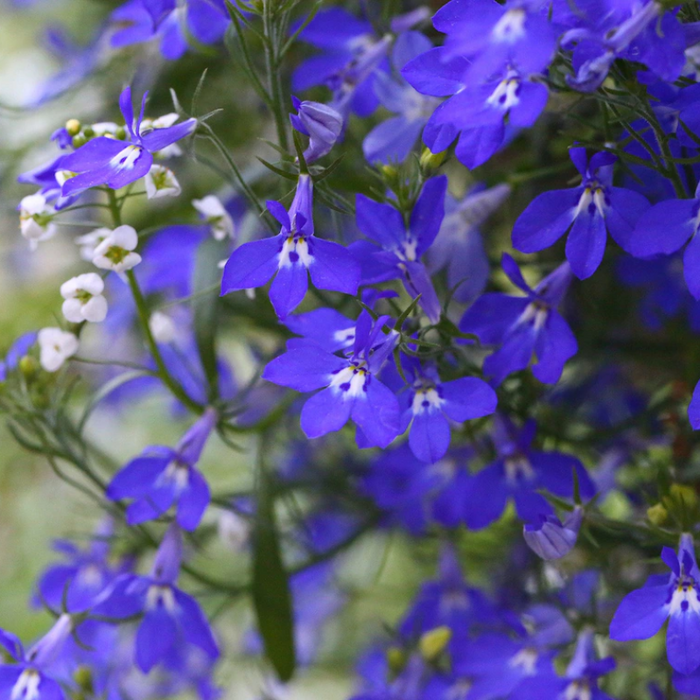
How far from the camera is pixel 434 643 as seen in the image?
66 centimetres

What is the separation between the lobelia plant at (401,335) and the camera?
44cm

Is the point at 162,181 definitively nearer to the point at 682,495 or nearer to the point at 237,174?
the point at 237,174

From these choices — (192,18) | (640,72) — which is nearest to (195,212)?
(192,18)

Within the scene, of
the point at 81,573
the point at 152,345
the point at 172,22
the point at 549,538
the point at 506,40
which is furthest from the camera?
the point at 81,573

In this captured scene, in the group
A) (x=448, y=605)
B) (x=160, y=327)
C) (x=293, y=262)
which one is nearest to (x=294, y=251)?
(x=293, y=262)

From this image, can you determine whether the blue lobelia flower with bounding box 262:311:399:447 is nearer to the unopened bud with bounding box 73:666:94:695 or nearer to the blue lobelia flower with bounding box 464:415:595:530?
the blue lobelia flower with bounding box 464:415:595:530

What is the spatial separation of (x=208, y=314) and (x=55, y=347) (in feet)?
0.43

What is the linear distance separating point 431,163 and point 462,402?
0.15 m

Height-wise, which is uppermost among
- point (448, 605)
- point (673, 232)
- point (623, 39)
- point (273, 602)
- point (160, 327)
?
point (623, 39)

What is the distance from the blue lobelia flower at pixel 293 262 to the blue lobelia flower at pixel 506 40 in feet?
0.38

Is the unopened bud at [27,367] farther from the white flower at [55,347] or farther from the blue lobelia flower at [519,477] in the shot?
the blue lobelia flower at [519,477]

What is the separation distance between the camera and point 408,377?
507 mm

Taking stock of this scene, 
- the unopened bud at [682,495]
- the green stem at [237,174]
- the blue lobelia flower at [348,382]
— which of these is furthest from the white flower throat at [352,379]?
the unopened bud at [682,495]

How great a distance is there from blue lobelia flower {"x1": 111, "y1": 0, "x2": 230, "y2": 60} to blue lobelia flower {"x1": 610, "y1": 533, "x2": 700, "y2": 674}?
1.55 feet
